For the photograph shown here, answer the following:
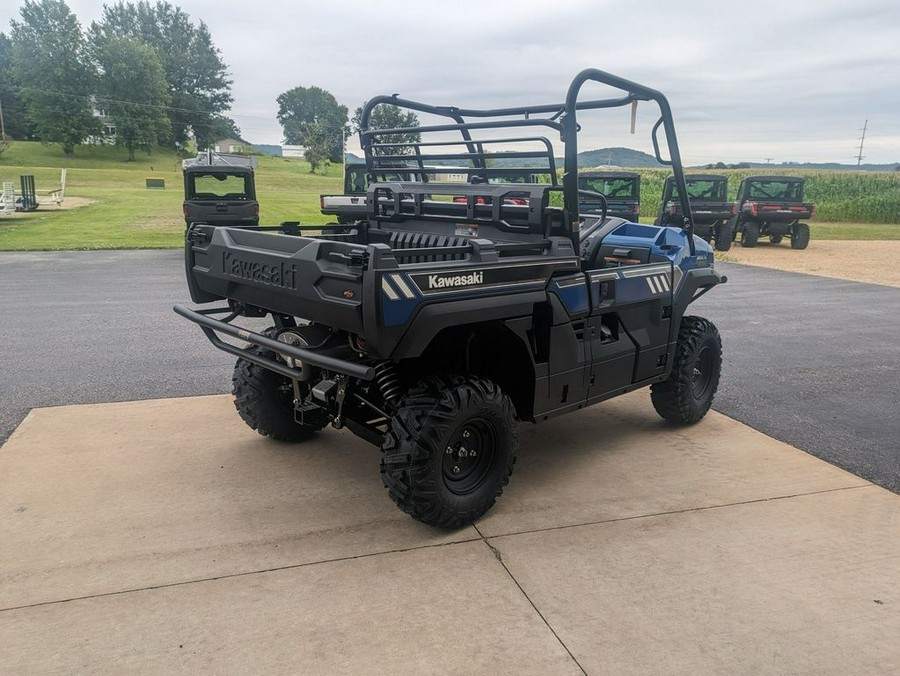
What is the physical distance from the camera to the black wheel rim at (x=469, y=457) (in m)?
3.27

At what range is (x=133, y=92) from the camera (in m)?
73.5

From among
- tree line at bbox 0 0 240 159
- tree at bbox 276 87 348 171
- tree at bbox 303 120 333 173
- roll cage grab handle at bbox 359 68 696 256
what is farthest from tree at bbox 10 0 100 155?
roll cage grab handle at bbox 359 68 696 256

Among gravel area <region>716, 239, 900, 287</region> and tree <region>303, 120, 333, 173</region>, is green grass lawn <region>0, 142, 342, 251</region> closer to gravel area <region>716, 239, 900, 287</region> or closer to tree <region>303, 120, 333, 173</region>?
gravel area <region>716, 239, 900, 287</region>

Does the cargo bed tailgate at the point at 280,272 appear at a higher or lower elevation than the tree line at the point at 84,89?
lower

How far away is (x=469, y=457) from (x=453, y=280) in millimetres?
937

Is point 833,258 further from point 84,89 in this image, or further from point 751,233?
point 84,89

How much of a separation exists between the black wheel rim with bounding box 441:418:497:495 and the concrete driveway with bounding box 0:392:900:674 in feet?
0.74

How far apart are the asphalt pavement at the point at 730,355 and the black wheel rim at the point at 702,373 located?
0.40m

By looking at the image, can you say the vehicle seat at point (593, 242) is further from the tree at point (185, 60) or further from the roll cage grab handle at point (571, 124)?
the tree at point (185, 60)

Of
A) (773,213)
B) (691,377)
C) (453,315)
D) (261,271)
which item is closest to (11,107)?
(773,213)

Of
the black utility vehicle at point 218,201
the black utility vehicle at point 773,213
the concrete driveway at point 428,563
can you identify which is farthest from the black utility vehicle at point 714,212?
the concrete driveway at point 428,563

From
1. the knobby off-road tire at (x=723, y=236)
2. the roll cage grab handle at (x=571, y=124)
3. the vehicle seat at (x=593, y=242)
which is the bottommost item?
the knobby off-road tire at (x=723, y=236)

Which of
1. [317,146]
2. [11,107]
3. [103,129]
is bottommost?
[317,146]

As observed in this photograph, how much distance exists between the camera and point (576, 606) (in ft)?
8.84
